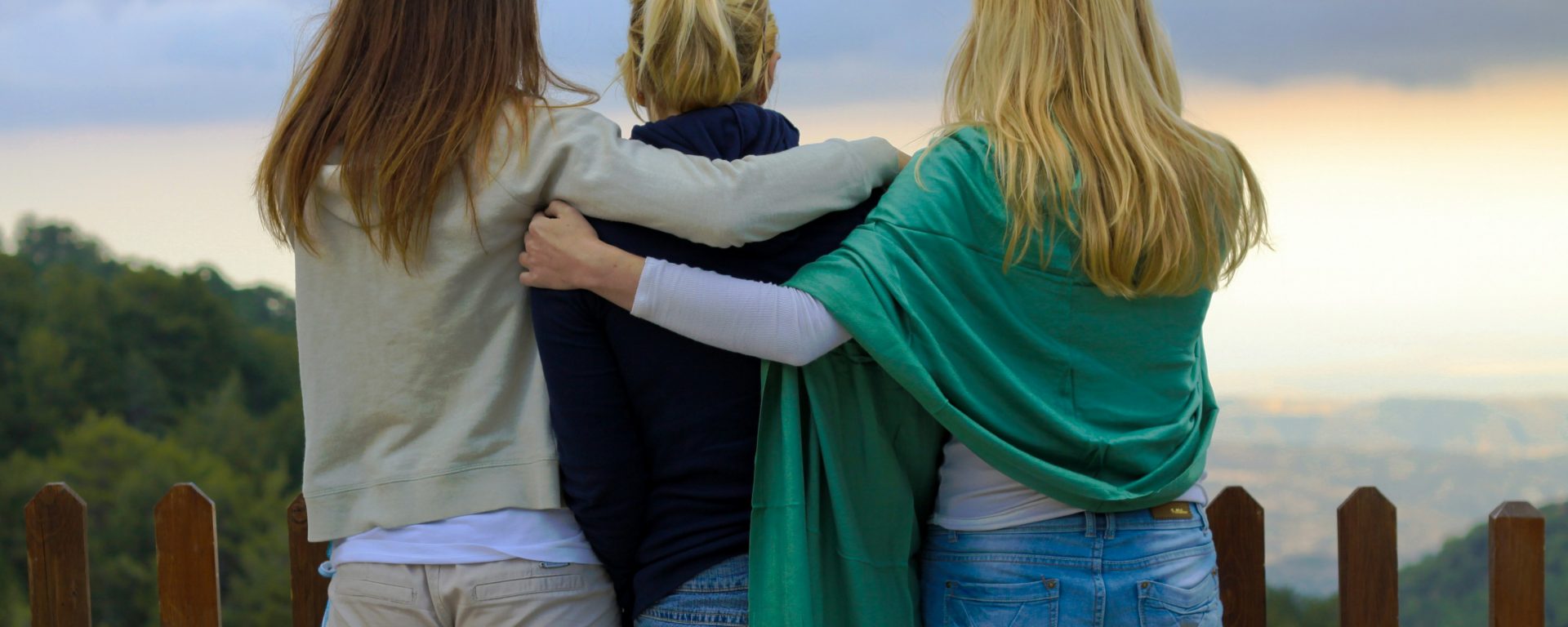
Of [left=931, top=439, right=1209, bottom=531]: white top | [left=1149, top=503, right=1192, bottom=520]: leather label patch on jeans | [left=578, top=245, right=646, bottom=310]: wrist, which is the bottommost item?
[left=1149, top=503, right=1192, bottom=520]: leather label patch on jeans

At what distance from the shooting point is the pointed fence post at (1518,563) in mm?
2408

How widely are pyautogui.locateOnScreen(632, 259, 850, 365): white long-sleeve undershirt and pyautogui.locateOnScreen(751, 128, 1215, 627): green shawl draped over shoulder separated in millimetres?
40

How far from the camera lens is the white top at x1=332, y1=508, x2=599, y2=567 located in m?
1.49

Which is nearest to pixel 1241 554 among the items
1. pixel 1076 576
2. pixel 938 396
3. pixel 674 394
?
pixel 1076 576

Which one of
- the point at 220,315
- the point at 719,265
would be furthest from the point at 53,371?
the point at 719,265

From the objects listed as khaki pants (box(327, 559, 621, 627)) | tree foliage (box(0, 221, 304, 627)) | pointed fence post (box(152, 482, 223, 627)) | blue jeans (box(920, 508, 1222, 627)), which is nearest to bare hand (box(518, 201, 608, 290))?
khaki pants (box(327, 559, 621, 627))

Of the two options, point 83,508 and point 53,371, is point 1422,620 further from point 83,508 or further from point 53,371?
point 53,371

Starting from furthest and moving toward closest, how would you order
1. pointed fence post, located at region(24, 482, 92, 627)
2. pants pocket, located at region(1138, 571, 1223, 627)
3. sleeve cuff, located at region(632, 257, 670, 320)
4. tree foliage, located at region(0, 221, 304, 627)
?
tree foliage, located at region(0, 221, 304, 627), pointed fence post, located at region(24, 482, 92, 627), pants pocket, located at region(1138, 571, 1223, 627), sleeve cuff, located at region(632, 257, 670, 320)

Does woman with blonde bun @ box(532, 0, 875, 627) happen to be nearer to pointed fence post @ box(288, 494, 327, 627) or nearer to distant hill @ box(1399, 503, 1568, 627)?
pointed fence post @ box(288, 494, 327, 627)

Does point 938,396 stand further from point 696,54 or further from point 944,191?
point 696,54

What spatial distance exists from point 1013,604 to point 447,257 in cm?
86

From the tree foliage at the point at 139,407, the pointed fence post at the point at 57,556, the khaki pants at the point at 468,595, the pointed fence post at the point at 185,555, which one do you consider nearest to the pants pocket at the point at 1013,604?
the khaki pants at the point at 468,595

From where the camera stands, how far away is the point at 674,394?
152 centimetres

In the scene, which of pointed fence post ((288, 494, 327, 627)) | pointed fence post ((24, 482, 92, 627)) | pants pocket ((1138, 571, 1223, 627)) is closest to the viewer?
pants pocket ((1138, 571, 1223, 627))
